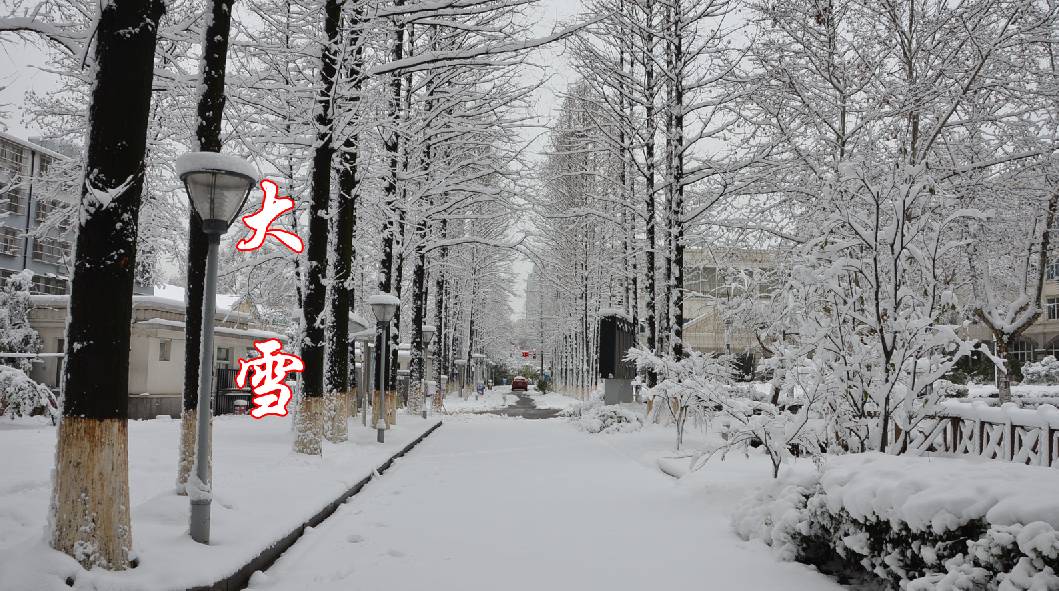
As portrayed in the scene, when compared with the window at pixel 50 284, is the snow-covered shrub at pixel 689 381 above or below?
below

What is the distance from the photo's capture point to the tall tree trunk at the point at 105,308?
15.6 ft

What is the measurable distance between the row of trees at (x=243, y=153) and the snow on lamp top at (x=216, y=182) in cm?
64

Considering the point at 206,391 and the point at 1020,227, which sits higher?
the point at 1020,227

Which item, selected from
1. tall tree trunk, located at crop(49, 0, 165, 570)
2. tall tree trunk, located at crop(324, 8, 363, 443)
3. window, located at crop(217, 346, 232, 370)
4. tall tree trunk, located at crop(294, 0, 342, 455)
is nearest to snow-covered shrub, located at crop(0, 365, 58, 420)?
tall tree trunk, located at crop(324, 8, 363, 443)

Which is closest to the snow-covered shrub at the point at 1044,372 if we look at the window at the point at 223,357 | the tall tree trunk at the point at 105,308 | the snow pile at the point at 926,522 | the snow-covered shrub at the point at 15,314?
the snow pile at the point at 926,522

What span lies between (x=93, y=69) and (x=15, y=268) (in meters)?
55.9

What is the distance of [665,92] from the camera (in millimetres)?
19859

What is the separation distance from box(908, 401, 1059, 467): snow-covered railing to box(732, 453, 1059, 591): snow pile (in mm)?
2050

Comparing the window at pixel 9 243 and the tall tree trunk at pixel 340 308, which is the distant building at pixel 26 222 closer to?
the window at pixel 9 243

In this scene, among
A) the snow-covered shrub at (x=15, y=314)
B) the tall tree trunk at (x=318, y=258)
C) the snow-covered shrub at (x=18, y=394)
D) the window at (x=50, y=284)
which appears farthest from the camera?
the window at (x=50, y=284)

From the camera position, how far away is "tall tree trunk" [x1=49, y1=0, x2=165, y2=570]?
4.75 m

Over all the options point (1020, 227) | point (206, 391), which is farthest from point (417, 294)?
point (206, 391)

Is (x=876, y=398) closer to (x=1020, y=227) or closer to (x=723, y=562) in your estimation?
(x=723, y=562)

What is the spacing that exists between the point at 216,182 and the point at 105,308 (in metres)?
1.60
